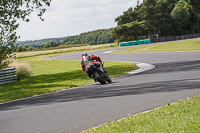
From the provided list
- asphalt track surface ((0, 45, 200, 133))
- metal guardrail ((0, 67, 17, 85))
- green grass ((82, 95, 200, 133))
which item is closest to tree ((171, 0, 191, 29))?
metal guardrail ((0, 67, 17, 85))

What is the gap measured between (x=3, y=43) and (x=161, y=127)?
1748cm

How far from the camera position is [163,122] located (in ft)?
19.1

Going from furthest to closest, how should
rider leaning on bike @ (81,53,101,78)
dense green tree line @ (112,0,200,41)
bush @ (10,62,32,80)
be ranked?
dense green tree line @ (112,0,200,41) → bush @ (10,62,32,80) → rider leaning on bike @ (81,53,101,78)

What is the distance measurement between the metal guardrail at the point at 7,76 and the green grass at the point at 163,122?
14.6 metres

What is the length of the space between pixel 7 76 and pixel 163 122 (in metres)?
15.9

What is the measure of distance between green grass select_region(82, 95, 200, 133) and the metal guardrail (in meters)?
14.6

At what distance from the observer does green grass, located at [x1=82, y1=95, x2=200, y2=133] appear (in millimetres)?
5332

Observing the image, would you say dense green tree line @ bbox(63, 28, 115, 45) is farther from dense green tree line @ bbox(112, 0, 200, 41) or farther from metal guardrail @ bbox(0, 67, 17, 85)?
metal guardrail @ bbox(0, 67, 17, 85)

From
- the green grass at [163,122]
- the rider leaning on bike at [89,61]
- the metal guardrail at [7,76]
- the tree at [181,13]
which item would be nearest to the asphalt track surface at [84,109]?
the green grass at [163,122]

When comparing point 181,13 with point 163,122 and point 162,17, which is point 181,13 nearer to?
point 162,17

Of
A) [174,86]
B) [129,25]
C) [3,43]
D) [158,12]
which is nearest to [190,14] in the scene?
[158,12]

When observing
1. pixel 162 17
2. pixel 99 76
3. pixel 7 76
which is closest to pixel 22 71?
pixel 7 76

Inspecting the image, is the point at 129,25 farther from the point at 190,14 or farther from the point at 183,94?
the point at 183,94

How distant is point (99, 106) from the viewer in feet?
28.2
